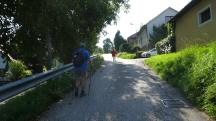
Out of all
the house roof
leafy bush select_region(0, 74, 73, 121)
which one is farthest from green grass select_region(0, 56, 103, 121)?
the house roof

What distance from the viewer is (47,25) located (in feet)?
57.0

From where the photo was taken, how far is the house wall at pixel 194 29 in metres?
19.5

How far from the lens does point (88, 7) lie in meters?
23.7

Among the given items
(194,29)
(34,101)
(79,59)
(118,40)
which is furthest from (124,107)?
(118,40)

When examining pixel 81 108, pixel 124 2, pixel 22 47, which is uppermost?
pixel 124 2

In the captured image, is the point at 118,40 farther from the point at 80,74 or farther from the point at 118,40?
the point at 80,74

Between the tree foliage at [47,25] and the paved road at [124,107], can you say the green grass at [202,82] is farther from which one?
the tree foliage at [47,25]

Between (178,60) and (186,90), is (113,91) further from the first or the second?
(178,60)

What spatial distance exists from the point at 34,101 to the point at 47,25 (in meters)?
9.02

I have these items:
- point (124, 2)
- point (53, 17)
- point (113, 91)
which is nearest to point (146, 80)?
point (113, 91)

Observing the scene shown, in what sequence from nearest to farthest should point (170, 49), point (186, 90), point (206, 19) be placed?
1. point (186, 90)
2. point (206, 19)
3. point (170, 49)

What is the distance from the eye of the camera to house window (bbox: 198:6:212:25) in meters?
20.2

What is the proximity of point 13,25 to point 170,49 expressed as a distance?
20.5 metres

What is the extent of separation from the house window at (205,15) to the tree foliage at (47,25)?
644 cm
